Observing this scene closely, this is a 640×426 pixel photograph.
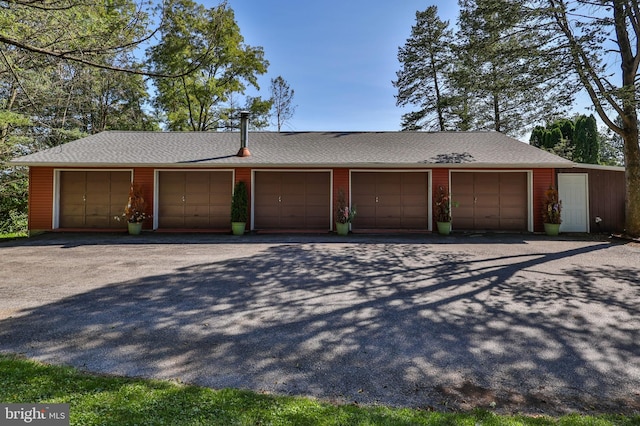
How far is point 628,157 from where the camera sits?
33.2 feet

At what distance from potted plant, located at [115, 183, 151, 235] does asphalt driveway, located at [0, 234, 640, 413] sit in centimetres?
324

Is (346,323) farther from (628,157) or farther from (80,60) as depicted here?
(628,157)

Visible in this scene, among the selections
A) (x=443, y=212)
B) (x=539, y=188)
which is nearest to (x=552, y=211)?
(x=539, y=188)

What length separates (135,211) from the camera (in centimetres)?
1053

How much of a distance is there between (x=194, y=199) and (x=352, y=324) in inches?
363

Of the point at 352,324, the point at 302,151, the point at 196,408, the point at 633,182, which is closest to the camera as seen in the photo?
the point at 196,408

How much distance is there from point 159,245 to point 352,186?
6.42m

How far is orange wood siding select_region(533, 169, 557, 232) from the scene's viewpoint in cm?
1080

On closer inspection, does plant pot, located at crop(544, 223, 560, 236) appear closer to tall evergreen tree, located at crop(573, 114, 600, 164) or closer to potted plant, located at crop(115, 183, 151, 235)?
tall evergreen tree, located at crop(573, 114, 600, 164)

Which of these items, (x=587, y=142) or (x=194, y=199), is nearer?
(x=194, y=199)

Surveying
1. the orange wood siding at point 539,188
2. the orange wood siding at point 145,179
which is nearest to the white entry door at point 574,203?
the orange wood siding at point 539,188

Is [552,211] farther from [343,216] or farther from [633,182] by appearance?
[343,216]

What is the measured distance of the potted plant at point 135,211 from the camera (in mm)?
10453

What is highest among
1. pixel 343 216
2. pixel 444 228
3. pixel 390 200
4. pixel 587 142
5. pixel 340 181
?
pixel 587 142
